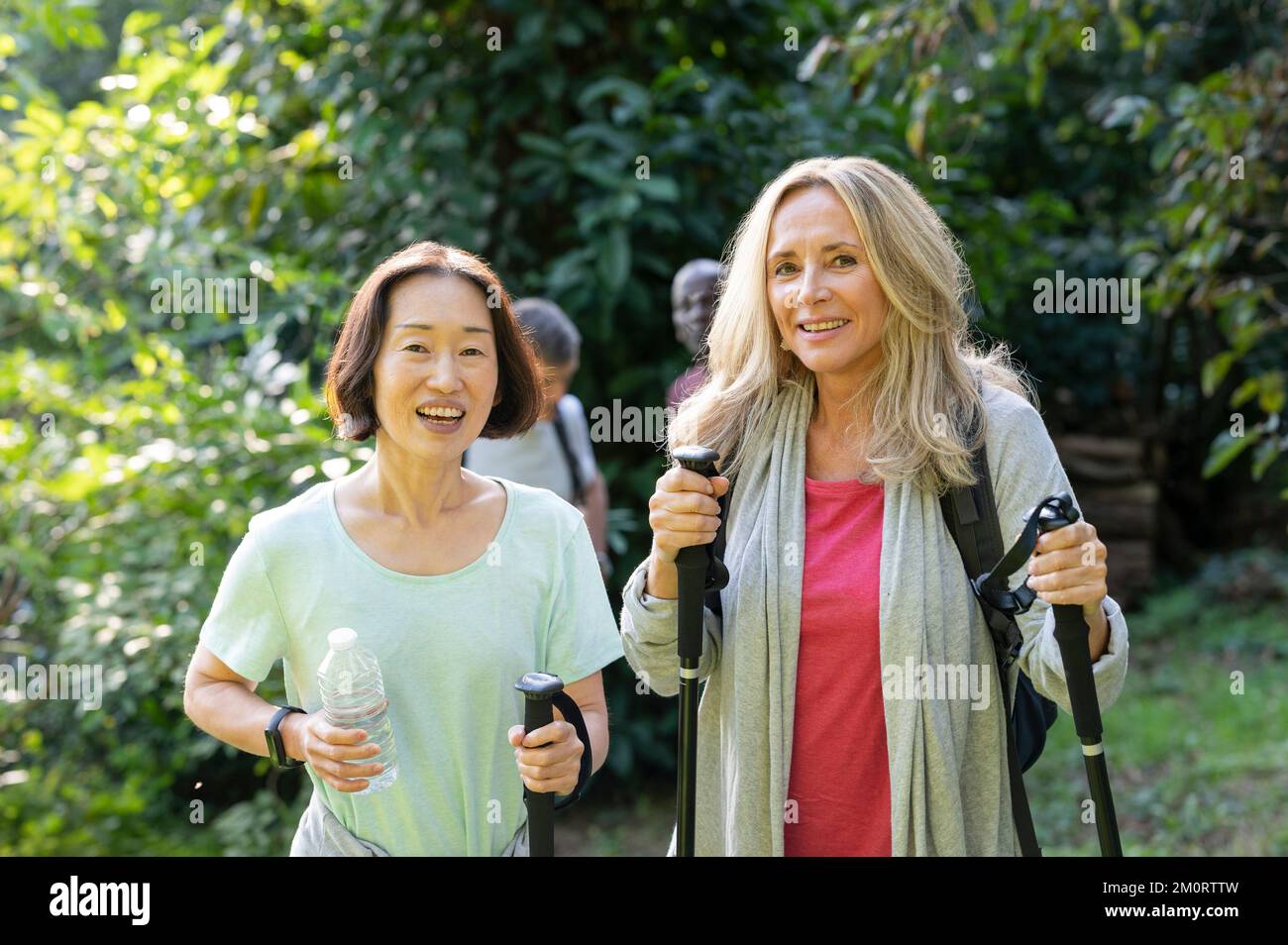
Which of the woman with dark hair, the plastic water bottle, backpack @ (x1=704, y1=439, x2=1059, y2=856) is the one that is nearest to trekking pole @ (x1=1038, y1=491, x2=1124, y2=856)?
backpack @ (x1=704, y1=439, x2=1059, y2=856)

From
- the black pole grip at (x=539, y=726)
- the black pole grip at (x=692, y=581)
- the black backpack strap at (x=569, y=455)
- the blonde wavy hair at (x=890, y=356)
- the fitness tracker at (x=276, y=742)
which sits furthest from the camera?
the black backpack strap at (x=569, y=455)

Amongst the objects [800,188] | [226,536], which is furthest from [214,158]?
[800,188]

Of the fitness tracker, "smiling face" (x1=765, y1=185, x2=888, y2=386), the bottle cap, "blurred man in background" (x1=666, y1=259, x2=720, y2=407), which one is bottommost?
the fitness tracker

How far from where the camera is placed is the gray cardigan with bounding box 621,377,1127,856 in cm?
200

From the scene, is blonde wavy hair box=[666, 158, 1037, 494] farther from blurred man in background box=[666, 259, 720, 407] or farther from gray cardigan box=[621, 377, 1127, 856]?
blurred man in background box=[666, 259, 720, 407]

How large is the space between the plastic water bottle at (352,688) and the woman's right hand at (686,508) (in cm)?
47

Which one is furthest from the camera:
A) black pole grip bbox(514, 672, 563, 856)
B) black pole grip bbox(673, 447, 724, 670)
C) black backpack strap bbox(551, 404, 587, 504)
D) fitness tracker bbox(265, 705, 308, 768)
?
black backpack strap bbox(551, 404, 587, 504)

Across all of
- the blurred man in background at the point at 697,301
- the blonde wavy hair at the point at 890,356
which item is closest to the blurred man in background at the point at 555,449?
the blurred man in background at the point at 697,301

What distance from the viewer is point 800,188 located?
2195mm

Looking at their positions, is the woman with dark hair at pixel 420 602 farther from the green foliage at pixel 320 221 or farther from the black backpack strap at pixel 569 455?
the black backpack strap at pixel 569 455

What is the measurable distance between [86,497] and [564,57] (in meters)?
2.71

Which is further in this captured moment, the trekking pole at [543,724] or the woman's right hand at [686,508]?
the woman's right hand at [686,508]

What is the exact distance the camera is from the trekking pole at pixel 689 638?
197cm

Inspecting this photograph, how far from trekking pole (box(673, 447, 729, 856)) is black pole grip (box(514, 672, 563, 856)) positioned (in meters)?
0.22
